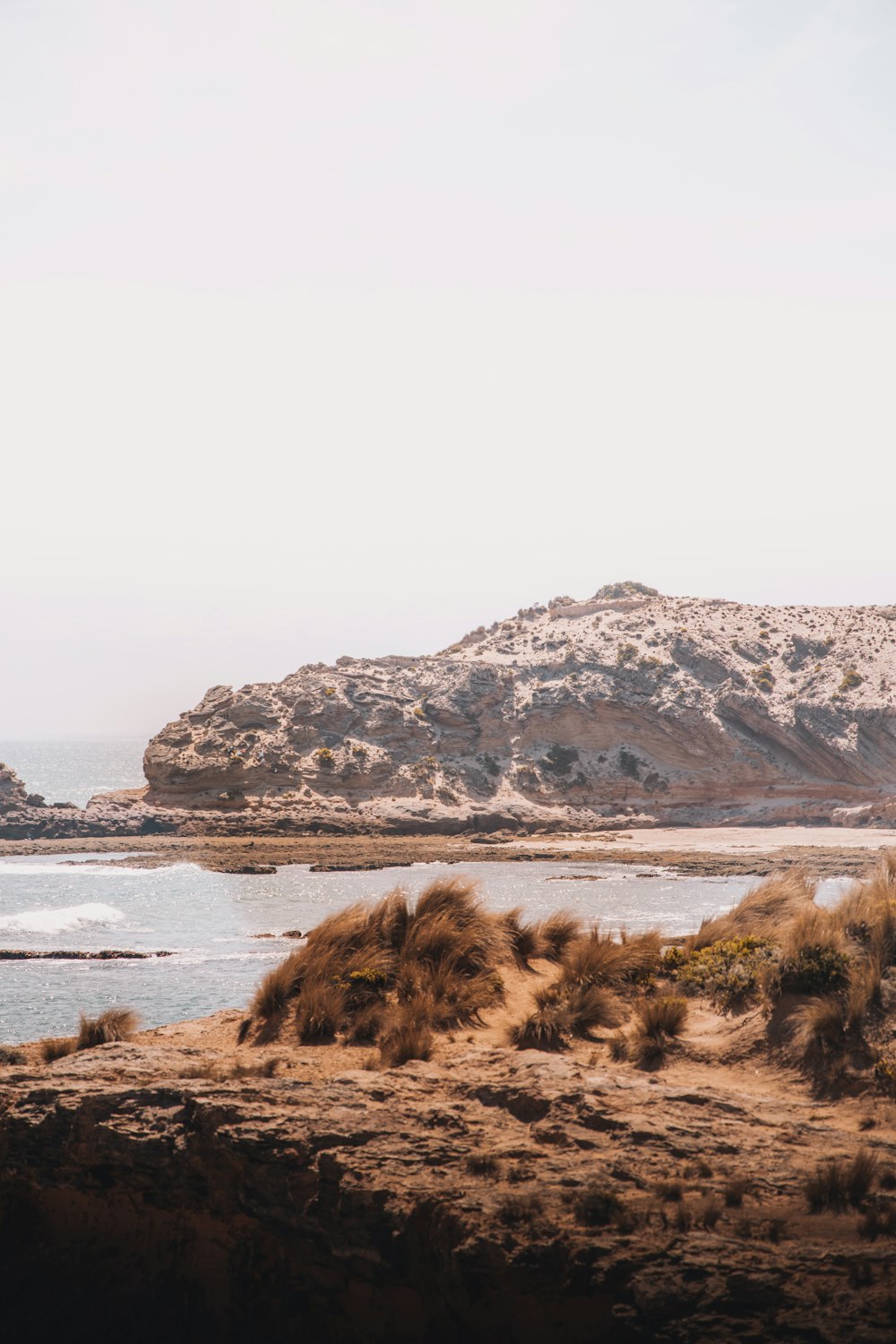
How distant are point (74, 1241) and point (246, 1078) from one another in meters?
1.81

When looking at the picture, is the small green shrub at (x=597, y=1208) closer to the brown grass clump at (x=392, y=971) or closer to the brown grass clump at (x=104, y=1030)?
the brown grass clump at (x=392, y=971)

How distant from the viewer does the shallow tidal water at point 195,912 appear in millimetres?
19906

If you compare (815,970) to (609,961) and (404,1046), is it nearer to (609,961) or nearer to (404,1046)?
(609,961)

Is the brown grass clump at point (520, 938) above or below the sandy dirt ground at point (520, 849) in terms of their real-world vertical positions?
above

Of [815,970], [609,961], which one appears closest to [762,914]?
[609,961]

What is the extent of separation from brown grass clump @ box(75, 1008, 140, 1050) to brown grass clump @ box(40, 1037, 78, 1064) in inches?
2.4

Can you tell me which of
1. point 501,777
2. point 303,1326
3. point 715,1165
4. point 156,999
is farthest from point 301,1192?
point 501,777

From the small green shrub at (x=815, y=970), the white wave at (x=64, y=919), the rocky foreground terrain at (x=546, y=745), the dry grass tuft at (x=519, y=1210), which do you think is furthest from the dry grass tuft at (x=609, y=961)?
the rocky foreground terrain at (x=546, y=745)

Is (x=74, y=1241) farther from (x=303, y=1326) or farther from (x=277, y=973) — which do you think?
(x=277, y=973)

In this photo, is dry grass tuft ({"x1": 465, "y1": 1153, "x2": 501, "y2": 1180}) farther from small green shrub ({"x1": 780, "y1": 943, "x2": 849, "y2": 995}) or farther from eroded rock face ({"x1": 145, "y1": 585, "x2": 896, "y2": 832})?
eroded rock face ({"x1": 145, "y1": 585, "x2": 896, "y2": 832})

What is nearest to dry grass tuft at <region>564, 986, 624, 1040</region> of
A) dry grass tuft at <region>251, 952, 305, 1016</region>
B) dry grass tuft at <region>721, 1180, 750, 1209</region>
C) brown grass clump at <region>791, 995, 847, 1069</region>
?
brown grass clump at <region>791, 995, 847, 1069</region>

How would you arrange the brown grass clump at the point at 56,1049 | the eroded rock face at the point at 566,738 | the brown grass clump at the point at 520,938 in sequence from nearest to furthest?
the brown grass clump at the point at 56,1049 → the brown grass clump at the point at 520,938 → the eroded rock face at the point at 566,738

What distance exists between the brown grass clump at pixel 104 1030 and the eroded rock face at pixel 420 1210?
1461 mm

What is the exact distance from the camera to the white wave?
2980 cm
